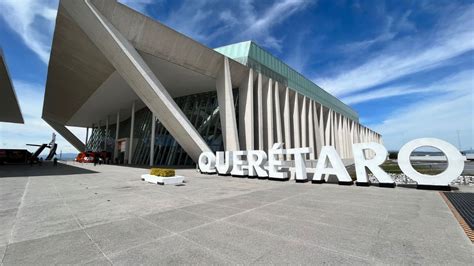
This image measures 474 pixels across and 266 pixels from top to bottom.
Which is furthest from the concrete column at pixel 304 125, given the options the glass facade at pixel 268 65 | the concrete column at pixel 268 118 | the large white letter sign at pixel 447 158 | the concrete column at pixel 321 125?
the large white letter sign at pixel 447 158

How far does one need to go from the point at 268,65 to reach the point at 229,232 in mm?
31353

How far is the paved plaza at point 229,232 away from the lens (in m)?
3.64

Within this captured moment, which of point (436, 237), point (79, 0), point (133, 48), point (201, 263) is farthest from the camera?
point (133, 48)

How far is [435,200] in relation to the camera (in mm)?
8219

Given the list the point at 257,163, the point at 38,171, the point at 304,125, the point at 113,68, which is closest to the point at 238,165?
the point at 257,163

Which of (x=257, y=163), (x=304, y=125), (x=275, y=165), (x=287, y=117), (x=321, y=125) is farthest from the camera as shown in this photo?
(x=321, y=125)

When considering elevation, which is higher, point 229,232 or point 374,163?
point 374,163

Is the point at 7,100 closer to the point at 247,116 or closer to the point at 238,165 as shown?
the point at 247,116

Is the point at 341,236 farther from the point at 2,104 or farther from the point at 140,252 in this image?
the point at 2,104

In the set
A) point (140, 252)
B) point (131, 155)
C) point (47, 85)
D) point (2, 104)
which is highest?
point (47, 85)

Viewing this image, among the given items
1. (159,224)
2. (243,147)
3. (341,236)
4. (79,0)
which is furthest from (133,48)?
(341,236)

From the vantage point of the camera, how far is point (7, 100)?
33.8 meters

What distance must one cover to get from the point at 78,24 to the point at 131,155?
2197 cm

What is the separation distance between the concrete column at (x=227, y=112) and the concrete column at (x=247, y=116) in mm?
2183
